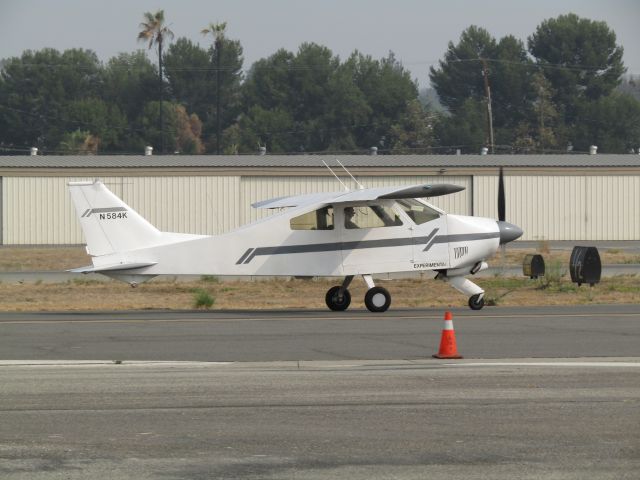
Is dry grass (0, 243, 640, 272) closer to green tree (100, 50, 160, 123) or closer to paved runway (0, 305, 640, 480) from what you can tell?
paved runway (0, 305, 640, 480)

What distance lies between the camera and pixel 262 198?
164 ft

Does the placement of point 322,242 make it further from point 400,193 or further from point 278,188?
point 278,188

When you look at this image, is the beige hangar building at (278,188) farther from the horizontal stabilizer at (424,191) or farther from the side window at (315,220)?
the horizontal stabilizer at (424,191)

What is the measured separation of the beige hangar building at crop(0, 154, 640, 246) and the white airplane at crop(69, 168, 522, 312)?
28.2 m

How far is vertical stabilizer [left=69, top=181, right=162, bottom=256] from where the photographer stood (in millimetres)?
19656

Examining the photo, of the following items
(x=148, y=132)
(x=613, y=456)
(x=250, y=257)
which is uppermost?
(x=148, y=132)

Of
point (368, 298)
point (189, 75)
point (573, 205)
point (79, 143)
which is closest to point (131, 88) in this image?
point (189, 75)

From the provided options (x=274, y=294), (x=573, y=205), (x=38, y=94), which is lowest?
(x=274, y=294)

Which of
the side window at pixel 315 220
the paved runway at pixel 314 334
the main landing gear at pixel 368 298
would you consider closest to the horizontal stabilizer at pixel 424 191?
the side window at pixel 315 220

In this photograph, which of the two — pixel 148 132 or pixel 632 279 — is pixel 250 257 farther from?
pixel 148 132

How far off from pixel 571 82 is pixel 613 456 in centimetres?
9196

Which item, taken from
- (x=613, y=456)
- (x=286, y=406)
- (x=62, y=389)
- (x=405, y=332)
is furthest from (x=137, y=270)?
(x=613, y=456)

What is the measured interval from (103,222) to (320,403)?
419 inches

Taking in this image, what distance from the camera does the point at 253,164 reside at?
166ft
